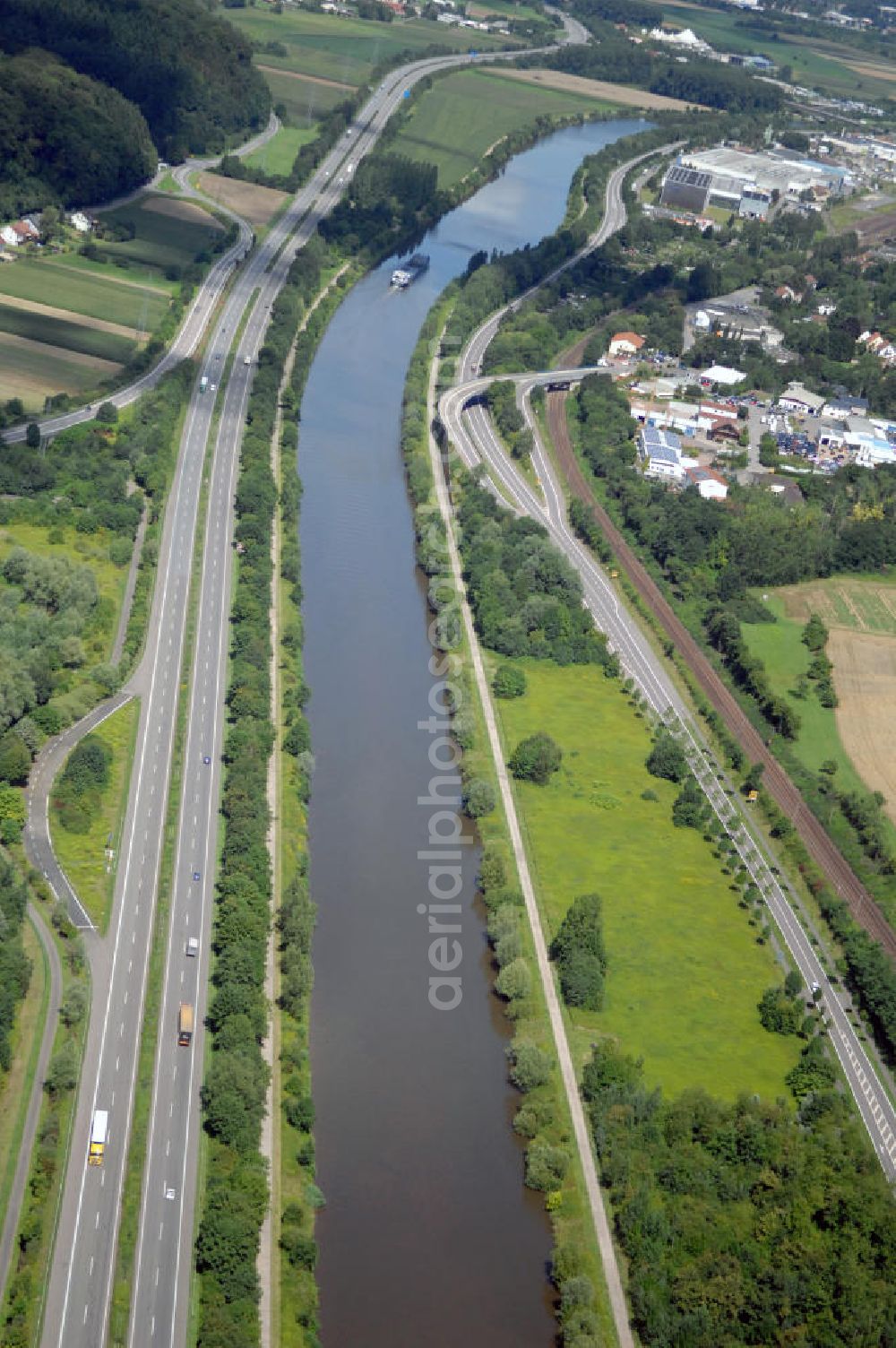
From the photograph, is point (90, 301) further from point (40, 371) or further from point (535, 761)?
point (535, 761)

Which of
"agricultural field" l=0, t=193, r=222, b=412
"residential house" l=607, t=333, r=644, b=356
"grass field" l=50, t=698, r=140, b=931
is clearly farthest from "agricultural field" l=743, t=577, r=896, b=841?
"agricultural field" l=0, t=193, r=222, b=412

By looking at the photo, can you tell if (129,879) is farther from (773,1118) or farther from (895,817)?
(895,817)

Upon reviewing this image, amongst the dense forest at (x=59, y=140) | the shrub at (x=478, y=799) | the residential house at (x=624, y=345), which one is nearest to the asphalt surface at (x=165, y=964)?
the shrub at (x=478, y=799)

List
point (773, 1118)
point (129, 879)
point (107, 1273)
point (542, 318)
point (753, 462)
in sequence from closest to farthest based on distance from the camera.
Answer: point (107, 1273) → point (773, 1118) → point (129, 879) → point (753, 462) → point (542, 318)

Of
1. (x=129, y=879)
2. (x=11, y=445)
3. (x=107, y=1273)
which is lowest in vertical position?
(x=107, y=1273)

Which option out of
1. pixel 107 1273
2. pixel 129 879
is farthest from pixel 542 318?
pixel 107 1273

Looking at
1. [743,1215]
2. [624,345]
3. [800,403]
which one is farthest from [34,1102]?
[624,345]

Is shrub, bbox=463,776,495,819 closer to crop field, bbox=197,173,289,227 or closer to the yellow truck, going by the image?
the yellow truck
